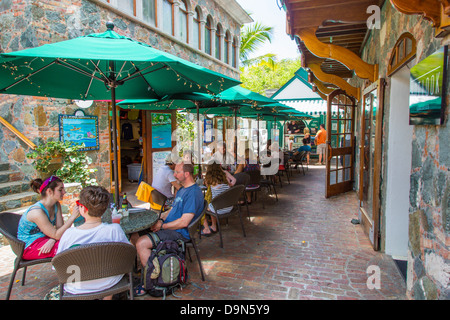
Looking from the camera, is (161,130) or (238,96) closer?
(238,96)

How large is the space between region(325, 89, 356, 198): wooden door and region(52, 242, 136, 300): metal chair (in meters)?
5.60

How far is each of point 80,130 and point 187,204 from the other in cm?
437

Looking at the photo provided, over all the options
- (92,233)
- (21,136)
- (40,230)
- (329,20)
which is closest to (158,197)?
(40,230)

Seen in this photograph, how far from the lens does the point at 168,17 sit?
359 inches

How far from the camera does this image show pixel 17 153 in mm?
5809

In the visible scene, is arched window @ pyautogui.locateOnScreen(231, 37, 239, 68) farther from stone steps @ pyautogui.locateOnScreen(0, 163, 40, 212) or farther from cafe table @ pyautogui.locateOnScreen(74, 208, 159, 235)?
cafe table @ pyautogui.locateOnScreen(74, 208, 159, 235)

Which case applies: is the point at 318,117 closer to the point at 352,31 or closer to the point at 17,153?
the point at 352,31

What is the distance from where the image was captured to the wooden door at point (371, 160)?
12.9 feet

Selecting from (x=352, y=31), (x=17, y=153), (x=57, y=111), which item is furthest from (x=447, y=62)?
(x=17, y=153)

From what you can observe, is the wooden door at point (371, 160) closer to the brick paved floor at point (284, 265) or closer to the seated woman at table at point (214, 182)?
the brick paved floor at point (284, 265)

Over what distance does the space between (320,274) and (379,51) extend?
10.7 ft

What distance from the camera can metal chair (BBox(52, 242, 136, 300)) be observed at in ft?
6.72

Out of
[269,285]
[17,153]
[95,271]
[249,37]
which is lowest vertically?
[269,285]

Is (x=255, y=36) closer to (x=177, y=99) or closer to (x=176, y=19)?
(x=176, y=19)
